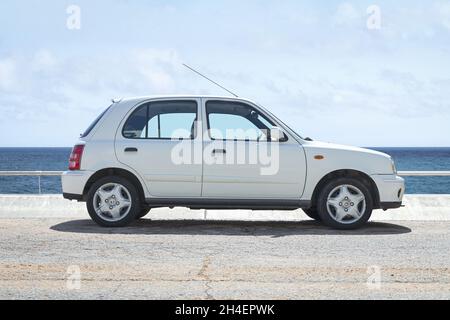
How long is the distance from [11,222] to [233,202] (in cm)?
323

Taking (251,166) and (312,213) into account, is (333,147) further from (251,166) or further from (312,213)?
(312,213)

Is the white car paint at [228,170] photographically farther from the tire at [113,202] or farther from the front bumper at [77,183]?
the tire at [113,202]

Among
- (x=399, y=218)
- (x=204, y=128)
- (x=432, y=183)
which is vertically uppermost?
(x=204, y=128)

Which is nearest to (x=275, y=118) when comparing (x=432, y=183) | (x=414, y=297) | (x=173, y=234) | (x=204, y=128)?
(x=204, y=128)

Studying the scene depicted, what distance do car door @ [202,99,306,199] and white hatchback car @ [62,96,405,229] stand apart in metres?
0.01

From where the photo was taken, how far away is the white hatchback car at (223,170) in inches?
408

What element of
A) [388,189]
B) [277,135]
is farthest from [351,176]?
[277,135]

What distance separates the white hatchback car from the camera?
34.0 feet

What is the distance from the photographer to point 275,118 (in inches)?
413

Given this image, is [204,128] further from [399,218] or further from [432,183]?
[432,183]

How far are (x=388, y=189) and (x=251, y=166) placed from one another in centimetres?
184

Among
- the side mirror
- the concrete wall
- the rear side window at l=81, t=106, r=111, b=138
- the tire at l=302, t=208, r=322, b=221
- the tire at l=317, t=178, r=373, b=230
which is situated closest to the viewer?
the side mirror
